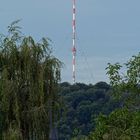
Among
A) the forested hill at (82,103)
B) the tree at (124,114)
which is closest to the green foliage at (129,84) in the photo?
the tree at (124,114)

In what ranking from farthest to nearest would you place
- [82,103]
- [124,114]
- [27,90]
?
[82,103], [27,90], [124,114]

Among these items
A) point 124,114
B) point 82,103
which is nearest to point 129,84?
point 124,114

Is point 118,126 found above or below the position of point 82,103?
below

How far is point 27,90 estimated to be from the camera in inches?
674

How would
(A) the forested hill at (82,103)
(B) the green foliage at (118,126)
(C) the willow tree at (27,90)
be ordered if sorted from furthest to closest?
1. (A) the forested hill at (82,103)
2. (C) the willow tree at (27,90)
3. (B) the green foliage at (118,126)

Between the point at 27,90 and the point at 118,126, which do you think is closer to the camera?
the point at 118,126

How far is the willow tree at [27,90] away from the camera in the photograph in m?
17.0

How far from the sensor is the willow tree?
17000mm

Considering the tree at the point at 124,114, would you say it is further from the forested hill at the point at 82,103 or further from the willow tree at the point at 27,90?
the forested hill at the point at 82,103

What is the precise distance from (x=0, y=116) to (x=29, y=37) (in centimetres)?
258

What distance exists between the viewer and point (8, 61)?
58.0 feet

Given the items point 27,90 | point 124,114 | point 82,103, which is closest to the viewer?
point 124,114

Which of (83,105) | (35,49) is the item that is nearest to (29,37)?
(35,49)

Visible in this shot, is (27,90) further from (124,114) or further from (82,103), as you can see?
(82,103)
